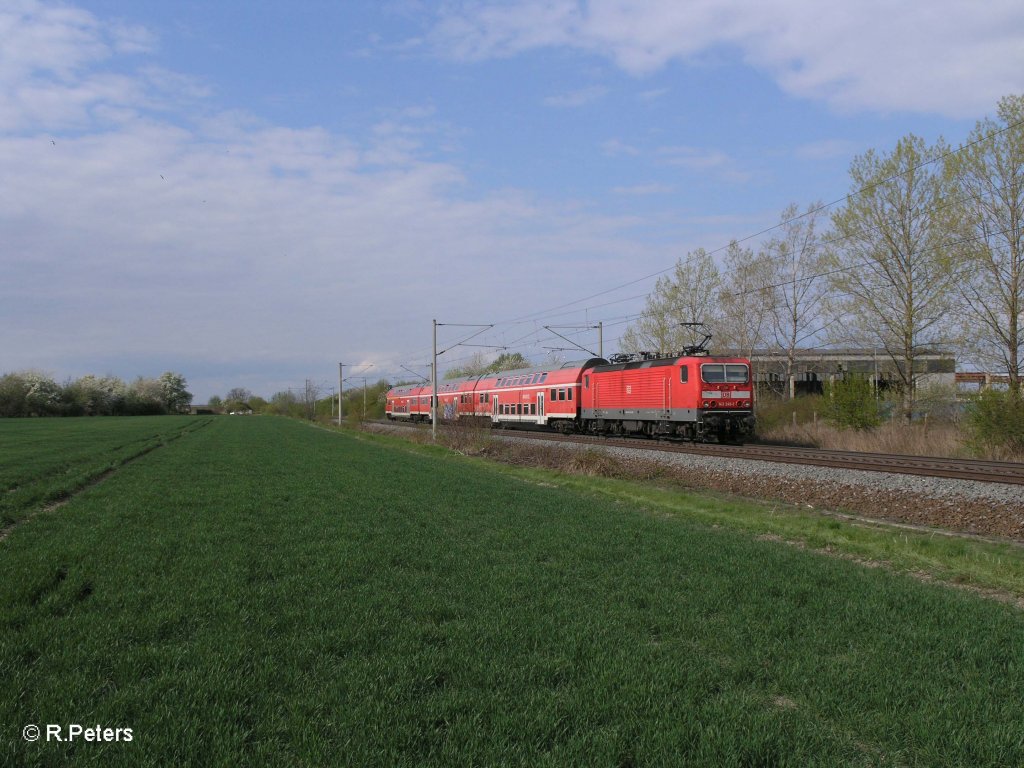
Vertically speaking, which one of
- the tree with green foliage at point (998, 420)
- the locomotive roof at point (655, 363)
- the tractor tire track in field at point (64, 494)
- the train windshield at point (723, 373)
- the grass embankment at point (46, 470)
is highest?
the locomotive roof at point (655, 363)

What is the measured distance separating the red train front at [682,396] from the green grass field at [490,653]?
16.3m

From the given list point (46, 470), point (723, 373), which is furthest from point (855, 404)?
point (46, 470)

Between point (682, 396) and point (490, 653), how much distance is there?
74.9 feet

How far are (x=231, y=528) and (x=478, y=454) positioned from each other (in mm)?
21223

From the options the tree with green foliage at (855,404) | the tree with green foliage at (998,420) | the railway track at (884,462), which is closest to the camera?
the railway track at (884,462)

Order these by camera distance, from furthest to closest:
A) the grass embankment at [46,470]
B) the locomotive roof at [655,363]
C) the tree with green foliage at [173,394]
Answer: the tree with green foliage at [173,394], the locomotive roof at [655,363], the grass embankment at [46,470]

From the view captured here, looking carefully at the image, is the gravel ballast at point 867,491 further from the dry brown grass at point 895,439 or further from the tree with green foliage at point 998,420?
the dry brown grass at point 895,439

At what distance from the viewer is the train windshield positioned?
26.2 m

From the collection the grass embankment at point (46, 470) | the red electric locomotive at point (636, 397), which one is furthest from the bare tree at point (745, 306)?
the grass embankment at point (46, 470)

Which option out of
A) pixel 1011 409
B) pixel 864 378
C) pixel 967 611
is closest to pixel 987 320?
pixel 864 378

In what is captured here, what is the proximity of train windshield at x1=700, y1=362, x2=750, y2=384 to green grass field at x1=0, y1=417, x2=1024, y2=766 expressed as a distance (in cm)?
1636

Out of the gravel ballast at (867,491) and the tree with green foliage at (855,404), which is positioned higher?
the tree with green foliage at (855,404)

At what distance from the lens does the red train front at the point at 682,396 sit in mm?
26188

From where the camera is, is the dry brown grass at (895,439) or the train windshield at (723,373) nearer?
the dry brown grass at (895,439)
